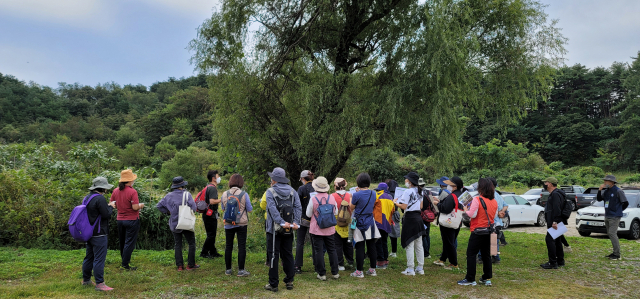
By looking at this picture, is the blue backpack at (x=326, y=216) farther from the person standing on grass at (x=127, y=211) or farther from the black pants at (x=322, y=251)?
the person standing on grass at (x=127, y=211)

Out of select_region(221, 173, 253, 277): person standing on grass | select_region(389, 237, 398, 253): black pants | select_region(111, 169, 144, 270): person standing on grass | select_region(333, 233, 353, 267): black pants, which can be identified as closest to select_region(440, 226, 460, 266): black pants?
select_region(389, 237, 398, 253): black pants

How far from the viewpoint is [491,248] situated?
5949 millimetres

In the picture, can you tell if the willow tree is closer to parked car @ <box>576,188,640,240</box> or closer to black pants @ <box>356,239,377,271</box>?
black pants @ <box>356,239,377,271</box>

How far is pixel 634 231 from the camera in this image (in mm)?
11461

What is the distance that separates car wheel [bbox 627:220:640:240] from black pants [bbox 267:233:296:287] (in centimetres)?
1138

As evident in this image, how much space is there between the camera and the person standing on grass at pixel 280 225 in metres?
5.54

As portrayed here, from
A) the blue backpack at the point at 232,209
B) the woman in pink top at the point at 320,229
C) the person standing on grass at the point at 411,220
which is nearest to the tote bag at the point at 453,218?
the person standing on grass at the point at 411,220

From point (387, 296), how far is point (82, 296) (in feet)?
13.9

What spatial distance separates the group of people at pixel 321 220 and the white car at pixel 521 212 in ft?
24.8

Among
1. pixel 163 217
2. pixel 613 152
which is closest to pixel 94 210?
pixel 163 217

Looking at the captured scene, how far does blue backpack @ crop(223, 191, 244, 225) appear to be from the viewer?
612 centimetres

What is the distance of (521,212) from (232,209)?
12.8 meters

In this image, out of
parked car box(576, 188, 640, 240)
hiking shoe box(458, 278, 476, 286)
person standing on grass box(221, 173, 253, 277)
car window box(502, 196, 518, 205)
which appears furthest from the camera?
car window box(502, 196, 518, 205)

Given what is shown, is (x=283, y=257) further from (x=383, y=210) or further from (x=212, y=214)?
(x=212, y=214)
